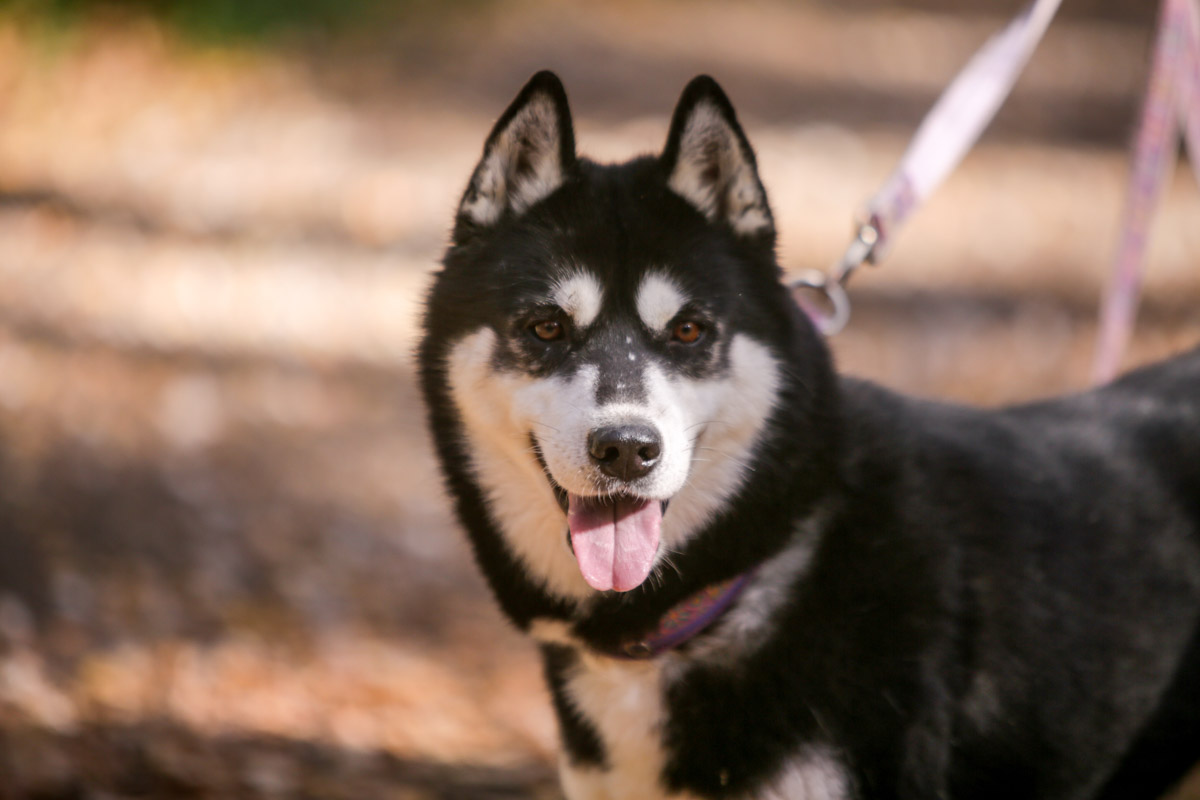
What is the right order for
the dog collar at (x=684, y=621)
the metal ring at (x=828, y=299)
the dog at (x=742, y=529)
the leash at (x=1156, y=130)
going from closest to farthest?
1. the dog at (x=742, y=529)
2. the dog collar at (x=684, y=621)
3. the metal ring at (x=828, y=299)
4. the leash at (x=1156, y=130)

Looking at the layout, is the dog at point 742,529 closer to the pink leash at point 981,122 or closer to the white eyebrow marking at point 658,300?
the white eyebrow marking at point 658,300

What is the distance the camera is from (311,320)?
682 centimetres

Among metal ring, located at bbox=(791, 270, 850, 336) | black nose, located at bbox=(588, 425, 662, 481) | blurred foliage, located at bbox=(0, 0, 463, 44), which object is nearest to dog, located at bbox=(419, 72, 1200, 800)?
black nose, located at bbox=(588, 425, 662, 481)

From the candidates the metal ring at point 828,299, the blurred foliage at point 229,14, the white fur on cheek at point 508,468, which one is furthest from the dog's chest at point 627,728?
the blurred foliage at point 229,14

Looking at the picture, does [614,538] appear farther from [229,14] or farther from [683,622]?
[229,14]

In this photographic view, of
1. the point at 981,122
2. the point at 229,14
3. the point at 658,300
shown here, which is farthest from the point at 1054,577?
the point at 229,14

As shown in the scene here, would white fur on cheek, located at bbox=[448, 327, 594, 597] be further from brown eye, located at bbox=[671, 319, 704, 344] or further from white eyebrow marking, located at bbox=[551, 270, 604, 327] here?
brown eye, located at bbox=[671, 319, 704, 344]

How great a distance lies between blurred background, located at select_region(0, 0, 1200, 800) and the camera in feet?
12.7

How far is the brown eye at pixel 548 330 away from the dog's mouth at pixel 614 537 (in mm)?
307

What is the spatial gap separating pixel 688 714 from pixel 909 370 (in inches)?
186

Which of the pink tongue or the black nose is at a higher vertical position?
the black nose

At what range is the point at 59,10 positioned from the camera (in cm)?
820

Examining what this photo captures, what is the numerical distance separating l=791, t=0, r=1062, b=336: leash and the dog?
59 centimetres

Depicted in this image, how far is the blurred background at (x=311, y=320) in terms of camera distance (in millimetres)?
3869
